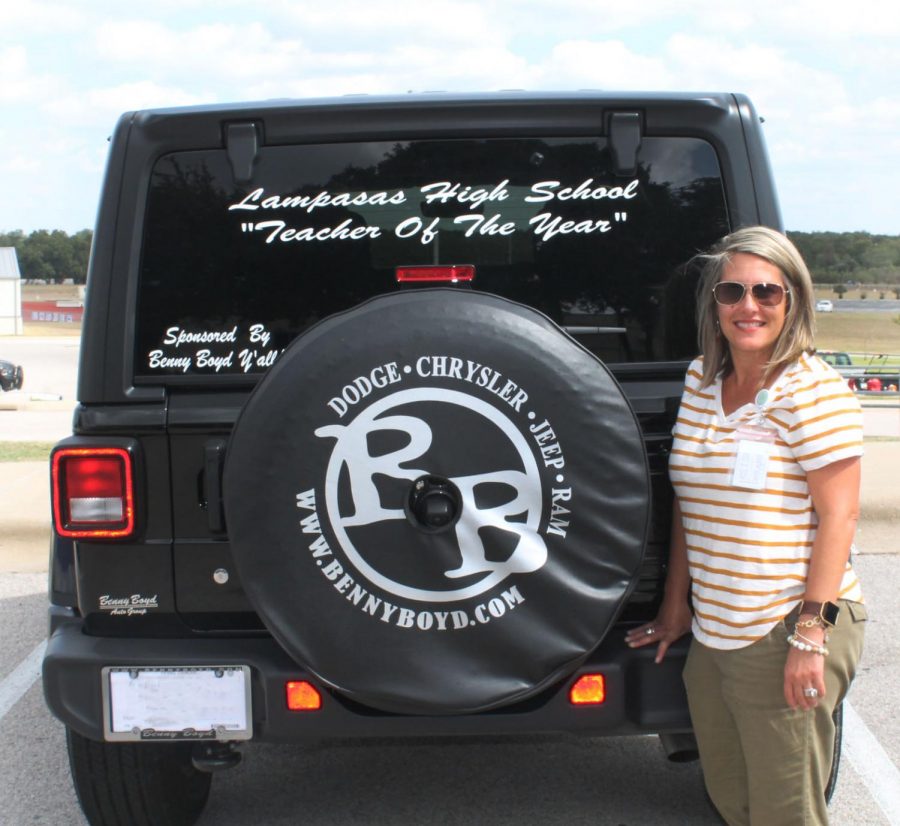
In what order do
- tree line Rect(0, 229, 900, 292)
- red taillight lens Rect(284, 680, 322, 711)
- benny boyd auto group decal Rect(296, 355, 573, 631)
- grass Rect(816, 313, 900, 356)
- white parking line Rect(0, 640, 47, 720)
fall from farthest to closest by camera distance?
tree line Rect(0, 229, 900, 292), grass Rect(816, 313, 900, 356), white parking line Rect(0, 640, 47, 720), red taillight lens Rect(284, 680, 322, 711), benny boyd auto group decal Rect(296, 355, 573, 631)

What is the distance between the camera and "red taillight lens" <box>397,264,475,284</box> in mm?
2738

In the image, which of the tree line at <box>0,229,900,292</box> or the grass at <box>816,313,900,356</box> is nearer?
the grass at <box>816,313,900,356</box>

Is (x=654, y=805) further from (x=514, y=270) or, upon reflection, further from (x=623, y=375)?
(x=514, y=270)

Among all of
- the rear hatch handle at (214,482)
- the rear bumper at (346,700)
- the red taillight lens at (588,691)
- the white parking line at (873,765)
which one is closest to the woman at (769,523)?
the rear bumper at (346,700)

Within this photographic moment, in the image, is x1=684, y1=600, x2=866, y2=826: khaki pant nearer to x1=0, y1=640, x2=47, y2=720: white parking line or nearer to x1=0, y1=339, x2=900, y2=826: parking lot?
x1=0, y1=339, x2=900, y2=826: parking lot

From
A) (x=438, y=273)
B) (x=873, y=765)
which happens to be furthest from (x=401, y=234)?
(x=873, y=765)

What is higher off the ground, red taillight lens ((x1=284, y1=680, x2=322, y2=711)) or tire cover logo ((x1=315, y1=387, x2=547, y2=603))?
tire cover logo ((x1=315, y1=387, x2=547, y2=603))

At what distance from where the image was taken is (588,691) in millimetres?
2629

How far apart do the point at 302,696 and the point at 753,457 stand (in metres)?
1.13

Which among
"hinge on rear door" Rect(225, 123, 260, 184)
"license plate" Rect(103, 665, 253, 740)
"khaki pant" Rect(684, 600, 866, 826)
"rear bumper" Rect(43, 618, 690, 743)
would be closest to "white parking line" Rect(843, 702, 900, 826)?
"khaki pant" Rect(684, 600, 866, 826)

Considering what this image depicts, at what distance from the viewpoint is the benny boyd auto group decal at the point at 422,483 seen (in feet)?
7.66

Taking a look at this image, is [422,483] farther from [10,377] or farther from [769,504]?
[10,377]

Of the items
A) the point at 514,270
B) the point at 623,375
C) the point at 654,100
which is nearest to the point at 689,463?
the point at 623,375

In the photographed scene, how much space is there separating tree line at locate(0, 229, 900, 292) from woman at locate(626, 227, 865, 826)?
32.7 m
